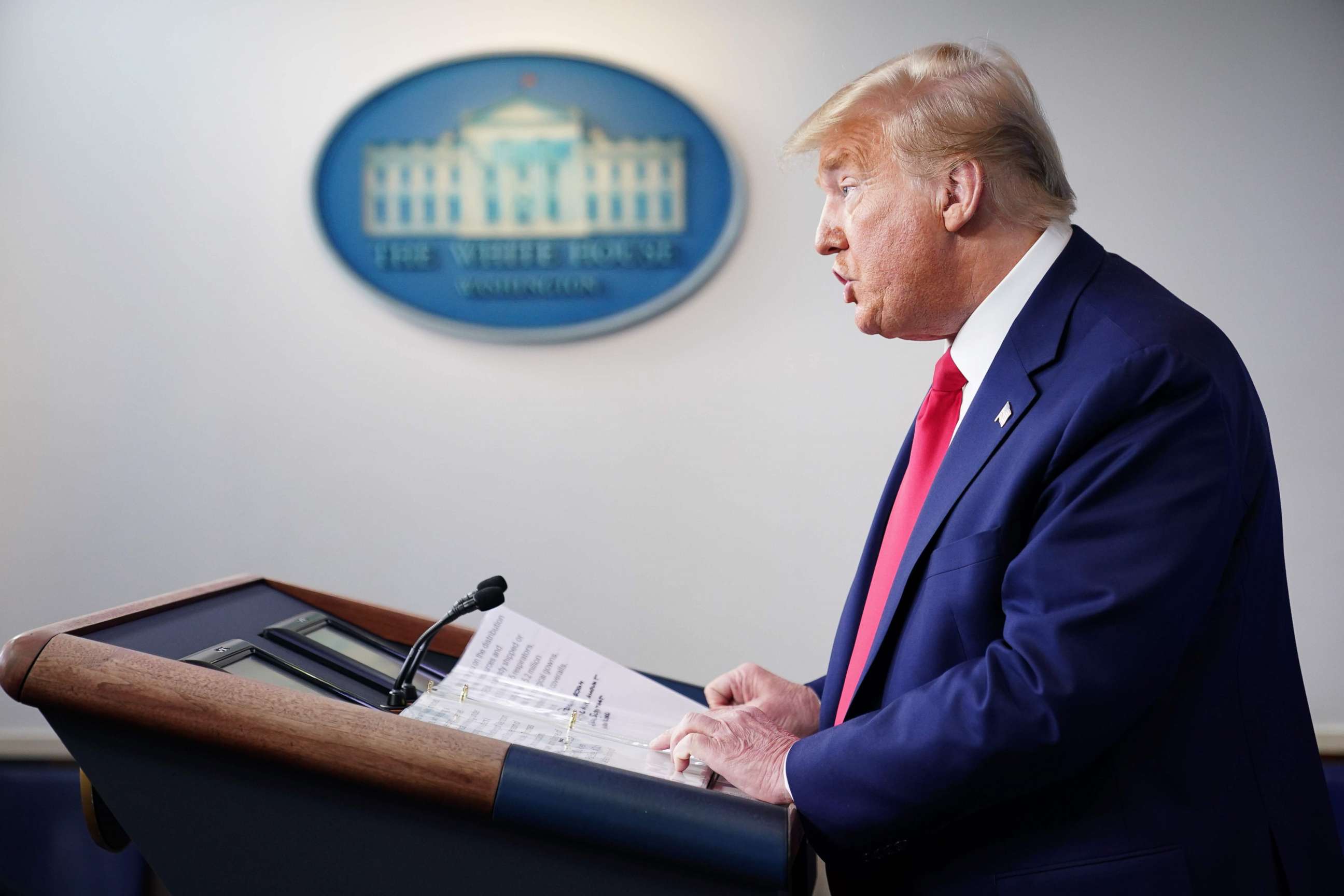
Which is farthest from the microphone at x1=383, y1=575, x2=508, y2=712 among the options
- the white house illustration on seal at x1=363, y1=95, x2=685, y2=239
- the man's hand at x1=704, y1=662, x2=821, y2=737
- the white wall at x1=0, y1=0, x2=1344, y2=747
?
the white house illustration on seal at x1=363, y1=95, x2=685, y2=239

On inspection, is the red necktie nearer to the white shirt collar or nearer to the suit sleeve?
the white shirt collar

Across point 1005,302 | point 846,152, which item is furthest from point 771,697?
point 846,152

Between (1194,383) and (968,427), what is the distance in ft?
0.73

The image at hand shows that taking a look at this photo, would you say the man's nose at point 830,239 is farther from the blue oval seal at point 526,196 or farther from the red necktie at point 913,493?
the blue oval seal at point 526,196

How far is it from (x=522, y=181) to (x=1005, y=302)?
5.10 ft

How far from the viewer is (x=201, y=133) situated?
8.00 feet

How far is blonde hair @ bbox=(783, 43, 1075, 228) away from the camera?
3.60 ft

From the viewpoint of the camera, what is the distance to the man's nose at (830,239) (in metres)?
1.22

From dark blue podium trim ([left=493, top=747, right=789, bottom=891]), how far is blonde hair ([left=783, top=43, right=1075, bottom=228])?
702mm

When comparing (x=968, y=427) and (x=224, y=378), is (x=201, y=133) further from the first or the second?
(x=968, y=427)

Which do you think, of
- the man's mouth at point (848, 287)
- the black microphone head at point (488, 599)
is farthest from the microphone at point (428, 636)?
→ the man's mouth at point (848, 287)

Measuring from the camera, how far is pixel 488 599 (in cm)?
127

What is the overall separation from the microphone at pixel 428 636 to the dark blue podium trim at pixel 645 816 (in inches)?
14.2

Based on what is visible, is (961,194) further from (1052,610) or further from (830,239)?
(1052,610)
